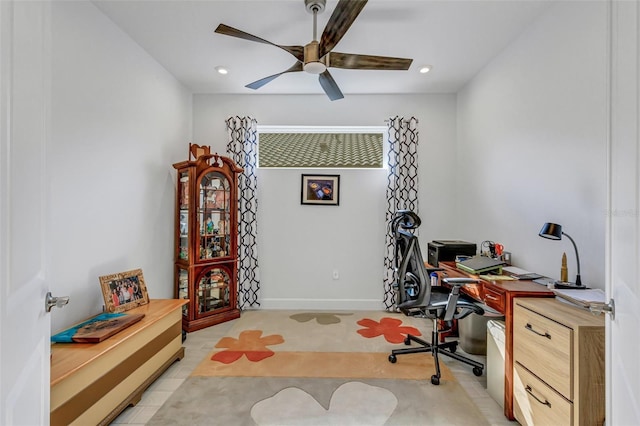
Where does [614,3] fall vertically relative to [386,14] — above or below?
below

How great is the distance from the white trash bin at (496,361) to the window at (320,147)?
2243mm

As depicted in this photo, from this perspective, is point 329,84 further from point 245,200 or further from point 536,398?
point 536,398

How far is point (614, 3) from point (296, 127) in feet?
10.0

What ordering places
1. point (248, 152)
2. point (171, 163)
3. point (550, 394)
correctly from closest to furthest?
point (550, 394), point (171, 163), point (248, 152)

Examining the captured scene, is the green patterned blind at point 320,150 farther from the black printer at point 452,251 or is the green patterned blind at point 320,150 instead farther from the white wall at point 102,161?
the black printer at point 452,251

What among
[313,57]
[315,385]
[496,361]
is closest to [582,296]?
[496,361]

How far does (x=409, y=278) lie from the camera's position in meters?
2.15

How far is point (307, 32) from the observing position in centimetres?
234

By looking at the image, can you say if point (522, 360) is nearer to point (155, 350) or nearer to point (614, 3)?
point (614, 3)

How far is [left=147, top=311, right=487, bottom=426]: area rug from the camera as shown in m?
1.73

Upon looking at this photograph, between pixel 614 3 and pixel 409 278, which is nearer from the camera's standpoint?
pixel 614 3

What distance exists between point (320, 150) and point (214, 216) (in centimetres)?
153

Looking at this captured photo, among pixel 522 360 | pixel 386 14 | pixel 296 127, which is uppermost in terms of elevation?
pixel 386 14

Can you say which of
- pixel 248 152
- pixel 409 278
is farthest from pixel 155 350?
pixel 248 152
